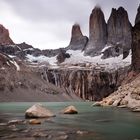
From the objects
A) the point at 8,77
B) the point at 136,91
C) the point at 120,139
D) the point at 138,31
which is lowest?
the point at 120,139

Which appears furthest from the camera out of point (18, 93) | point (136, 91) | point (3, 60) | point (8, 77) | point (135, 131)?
point (3, 60)

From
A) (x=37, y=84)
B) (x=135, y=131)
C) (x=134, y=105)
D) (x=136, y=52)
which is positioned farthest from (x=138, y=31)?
(x=135, y=131)

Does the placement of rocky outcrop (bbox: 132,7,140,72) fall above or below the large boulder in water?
above

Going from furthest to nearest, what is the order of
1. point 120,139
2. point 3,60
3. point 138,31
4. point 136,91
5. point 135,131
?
1. point 3,60
2. point 138,31
3. point 136,91
4. point 135,131
5. point 120,139

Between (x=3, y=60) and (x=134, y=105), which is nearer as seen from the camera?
(x=134, y=105)

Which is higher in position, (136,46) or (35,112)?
(136,46)

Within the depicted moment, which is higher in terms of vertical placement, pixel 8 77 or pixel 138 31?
pixel 138 31

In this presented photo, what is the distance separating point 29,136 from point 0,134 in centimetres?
306

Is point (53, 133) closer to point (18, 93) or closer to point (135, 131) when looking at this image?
point (135, 131)

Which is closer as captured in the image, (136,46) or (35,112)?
(35,112)

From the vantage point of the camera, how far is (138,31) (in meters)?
156

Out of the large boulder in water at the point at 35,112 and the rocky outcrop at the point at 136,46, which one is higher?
the rocky outcrop at the point at 136,46

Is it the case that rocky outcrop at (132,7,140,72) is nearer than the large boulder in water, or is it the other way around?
the large boulder in water

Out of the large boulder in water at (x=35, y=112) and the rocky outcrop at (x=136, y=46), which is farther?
the rocky outcrop at (x=136, y=46)
